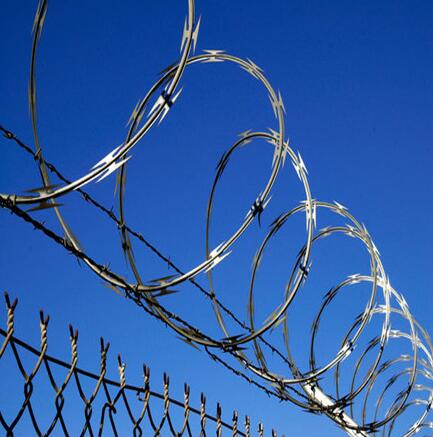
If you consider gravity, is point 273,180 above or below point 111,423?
above

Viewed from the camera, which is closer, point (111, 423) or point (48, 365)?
point (48, 365)

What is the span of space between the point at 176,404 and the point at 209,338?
5.28 feet

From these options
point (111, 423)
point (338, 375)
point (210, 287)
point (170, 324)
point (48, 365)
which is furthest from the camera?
point (338, 375)

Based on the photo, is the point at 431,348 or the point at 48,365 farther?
the point at 431,348

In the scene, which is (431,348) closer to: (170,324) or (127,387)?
(170,324)

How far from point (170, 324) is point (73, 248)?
3.52 feet

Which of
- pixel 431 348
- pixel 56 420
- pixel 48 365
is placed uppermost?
pixel 431 348

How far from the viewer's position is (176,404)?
2982 mm

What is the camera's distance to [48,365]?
2.18 m

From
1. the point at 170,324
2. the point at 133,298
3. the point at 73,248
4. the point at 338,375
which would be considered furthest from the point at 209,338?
the point at 338,375

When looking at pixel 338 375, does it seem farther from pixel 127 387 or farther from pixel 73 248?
pixel 127 387

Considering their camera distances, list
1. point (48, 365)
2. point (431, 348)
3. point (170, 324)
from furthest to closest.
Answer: point (431, 348) → point (170, 324) → point (48, 365)

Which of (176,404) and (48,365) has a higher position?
(176,404)

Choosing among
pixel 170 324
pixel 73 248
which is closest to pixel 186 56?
pixel 73 248
